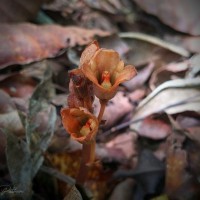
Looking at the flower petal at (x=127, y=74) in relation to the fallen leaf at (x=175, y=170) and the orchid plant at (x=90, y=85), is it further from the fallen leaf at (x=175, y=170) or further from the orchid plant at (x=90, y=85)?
the fallen leaf at (x=175, y=170)

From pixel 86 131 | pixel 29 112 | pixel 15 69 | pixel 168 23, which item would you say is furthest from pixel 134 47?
pixel 86 131

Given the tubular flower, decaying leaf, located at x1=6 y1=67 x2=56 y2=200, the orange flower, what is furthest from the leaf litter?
the orange flower

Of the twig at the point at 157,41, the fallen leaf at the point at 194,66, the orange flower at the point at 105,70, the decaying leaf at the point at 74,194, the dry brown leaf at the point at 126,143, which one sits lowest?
the dry brown leaf at the point at 126,143

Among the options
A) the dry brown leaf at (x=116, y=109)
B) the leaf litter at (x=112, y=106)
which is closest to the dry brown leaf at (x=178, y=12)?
the leaf litter at (x=112, y=106)

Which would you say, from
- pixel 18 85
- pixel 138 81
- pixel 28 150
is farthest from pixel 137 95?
pixel 28 150

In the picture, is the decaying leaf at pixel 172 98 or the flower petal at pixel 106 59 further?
the decaying leaf at pixel 172 98

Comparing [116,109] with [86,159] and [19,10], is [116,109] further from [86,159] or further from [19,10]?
[19,10]

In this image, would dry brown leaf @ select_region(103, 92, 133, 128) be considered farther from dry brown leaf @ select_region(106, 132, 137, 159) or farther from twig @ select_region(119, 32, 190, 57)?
twig @ select_region(119, 32, 190, 57)
